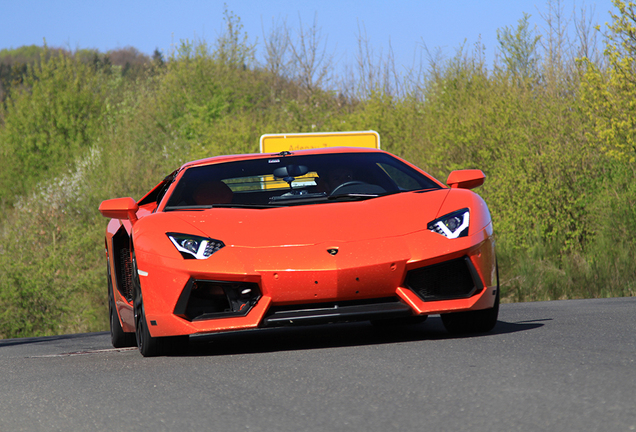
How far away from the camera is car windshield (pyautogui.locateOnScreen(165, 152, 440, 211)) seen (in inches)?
229

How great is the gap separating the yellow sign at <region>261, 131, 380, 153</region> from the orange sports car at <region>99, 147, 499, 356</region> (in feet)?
35.8

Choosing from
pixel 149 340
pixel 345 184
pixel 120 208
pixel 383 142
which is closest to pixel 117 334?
pixel 120 208

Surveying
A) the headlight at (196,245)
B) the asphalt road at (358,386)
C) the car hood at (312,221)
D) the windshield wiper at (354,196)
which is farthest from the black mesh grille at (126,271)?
the windshield wiper at (354,196)

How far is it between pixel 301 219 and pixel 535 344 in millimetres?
1527

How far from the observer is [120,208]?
590cm

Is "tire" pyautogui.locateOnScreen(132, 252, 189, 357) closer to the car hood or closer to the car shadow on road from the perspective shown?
the car shadow on road

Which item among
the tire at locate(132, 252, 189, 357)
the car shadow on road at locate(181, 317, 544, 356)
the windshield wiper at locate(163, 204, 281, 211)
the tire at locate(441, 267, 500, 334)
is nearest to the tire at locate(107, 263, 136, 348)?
the car shadow on road at locate(181, 317, 544, 356)

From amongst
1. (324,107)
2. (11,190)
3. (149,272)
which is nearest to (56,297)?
(324,107)

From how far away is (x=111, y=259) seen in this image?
22.5 ft

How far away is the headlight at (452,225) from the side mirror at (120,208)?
221 cm

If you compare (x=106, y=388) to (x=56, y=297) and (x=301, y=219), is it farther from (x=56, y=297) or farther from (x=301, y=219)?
(x=56, y=297)

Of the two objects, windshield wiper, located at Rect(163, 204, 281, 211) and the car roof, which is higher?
the car roof

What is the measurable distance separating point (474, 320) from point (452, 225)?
708mm

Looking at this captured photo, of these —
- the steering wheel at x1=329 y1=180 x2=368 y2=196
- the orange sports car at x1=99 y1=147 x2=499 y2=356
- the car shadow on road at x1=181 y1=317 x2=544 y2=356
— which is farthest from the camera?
the steering wheel at x1=329 y1=180 x2=368 y2=196
